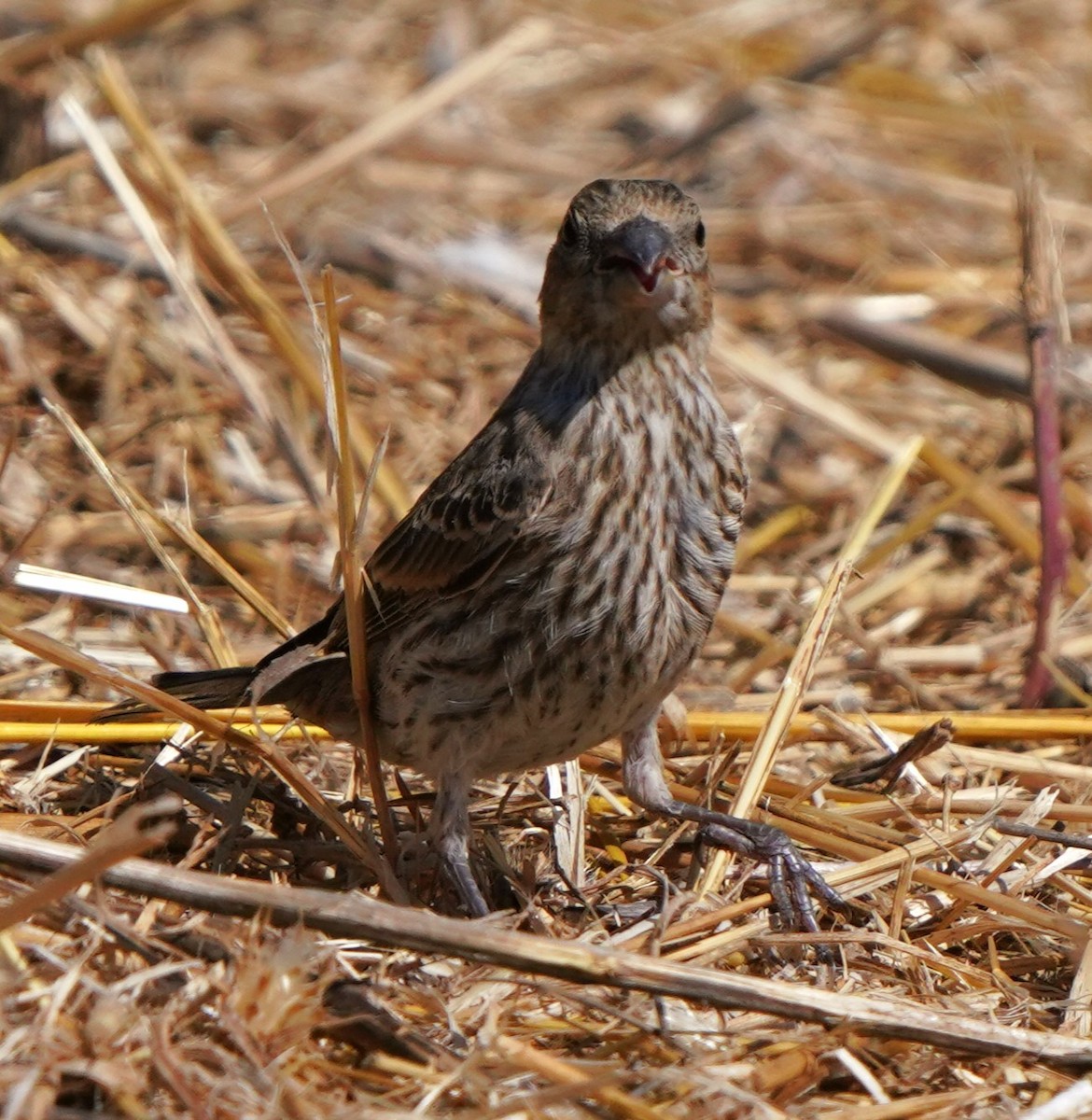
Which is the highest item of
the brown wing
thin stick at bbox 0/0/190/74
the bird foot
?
thin stick at bbox 0/0/190/74

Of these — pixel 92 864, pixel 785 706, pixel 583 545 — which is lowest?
pixel 785 706

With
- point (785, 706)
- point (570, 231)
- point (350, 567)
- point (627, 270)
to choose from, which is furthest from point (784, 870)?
point (570, 231)

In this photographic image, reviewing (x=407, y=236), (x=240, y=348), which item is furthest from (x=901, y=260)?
(x=240, y=348)

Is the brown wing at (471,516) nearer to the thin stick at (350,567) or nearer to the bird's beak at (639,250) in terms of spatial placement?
the thin stick at (350,567)

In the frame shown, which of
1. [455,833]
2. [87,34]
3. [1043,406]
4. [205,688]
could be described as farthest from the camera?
[87,34]

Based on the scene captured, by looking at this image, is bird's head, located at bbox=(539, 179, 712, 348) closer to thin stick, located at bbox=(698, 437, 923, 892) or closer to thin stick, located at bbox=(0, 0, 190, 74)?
thin stick, located at bbox=(698, 437, 923, 892)

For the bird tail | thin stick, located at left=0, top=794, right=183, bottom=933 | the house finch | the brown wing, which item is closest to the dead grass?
thin stick, located at left=0, top=794, right=183, bottom=933

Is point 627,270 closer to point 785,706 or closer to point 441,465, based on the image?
point 785,706
